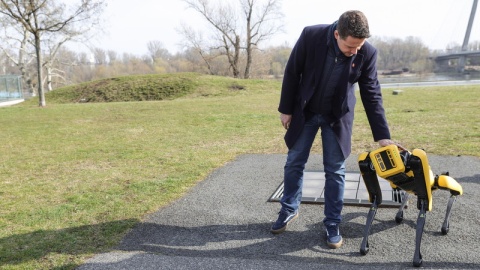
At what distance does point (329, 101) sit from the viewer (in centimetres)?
321

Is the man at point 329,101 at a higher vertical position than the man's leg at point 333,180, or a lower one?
higher

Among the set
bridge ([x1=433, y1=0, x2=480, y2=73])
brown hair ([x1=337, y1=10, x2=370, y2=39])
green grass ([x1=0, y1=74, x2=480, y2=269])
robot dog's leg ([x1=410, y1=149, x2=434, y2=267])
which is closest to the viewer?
brown hair ([x1=337, y1=10, x2=370, y2=39])

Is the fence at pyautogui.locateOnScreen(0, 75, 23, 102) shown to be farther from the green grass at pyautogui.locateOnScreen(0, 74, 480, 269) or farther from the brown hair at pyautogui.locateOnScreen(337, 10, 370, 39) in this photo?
the brown hair at pyautogui.locateOnScreen(337, 10, 370, 39)

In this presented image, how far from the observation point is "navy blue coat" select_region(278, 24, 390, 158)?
311 cm

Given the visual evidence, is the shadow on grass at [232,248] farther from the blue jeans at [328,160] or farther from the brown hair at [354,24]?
the brown hair at [354,24]

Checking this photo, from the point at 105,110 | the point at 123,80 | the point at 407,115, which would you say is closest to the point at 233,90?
the point at 123,80

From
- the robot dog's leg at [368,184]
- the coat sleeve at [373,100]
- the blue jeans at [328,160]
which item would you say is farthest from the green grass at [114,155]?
the coat sleeve at [373,100]

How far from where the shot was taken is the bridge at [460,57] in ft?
153

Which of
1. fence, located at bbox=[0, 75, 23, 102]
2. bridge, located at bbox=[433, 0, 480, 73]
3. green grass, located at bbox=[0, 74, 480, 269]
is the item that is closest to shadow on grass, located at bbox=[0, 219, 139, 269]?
green grass, located at bbox=[0, 74, 480, 269]

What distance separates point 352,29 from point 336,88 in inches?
22.6

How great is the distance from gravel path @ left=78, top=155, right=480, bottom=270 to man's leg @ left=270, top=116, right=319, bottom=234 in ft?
0.38

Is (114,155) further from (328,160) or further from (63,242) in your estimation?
(328,160)

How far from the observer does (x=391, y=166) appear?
2859 millimetres

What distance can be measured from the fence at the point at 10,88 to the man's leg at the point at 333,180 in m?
27.2
